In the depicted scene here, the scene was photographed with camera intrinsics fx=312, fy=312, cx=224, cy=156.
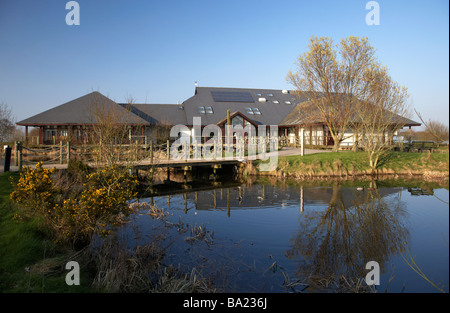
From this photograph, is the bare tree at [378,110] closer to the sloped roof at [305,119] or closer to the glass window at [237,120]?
the sloped roof at [305,119]

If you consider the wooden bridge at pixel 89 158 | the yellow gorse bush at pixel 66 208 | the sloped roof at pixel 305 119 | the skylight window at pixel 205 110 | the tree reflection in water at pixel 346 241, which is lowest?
the tree reflection in water at pixel 346 241

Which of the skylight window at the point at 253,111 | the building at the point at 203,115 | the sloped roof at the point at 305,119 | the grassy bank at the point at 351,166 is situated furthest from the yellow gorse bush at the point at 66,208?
the skylight window at the point at 253,111

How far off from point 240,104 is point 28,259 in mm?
32647

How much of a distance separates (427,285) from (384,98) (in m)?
16.5

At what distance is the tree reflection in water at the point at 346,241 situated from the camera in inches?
254

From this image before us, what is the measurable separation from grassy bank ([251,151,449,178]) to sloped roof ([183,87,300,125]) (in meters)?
15.0

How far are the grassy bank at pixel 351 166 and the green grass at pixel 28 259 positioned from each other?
14015 millimetres

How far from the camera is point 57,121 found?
88.4ft

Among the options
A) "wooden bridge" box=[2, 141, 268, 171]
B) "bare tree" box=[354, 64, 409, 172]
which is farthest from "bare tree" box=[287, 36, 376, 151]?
"wooden bridge" box=[2, 141, 268, 171]

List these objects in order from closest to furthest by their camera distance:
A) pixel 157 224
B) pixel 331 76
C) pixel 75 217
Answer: pixel 75 217 → pixel 157 224 → pixel 331 76

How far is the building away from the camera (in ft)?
89.0

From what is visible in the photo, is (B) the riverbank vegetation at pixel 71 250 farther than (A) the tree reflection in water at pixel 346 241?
No
